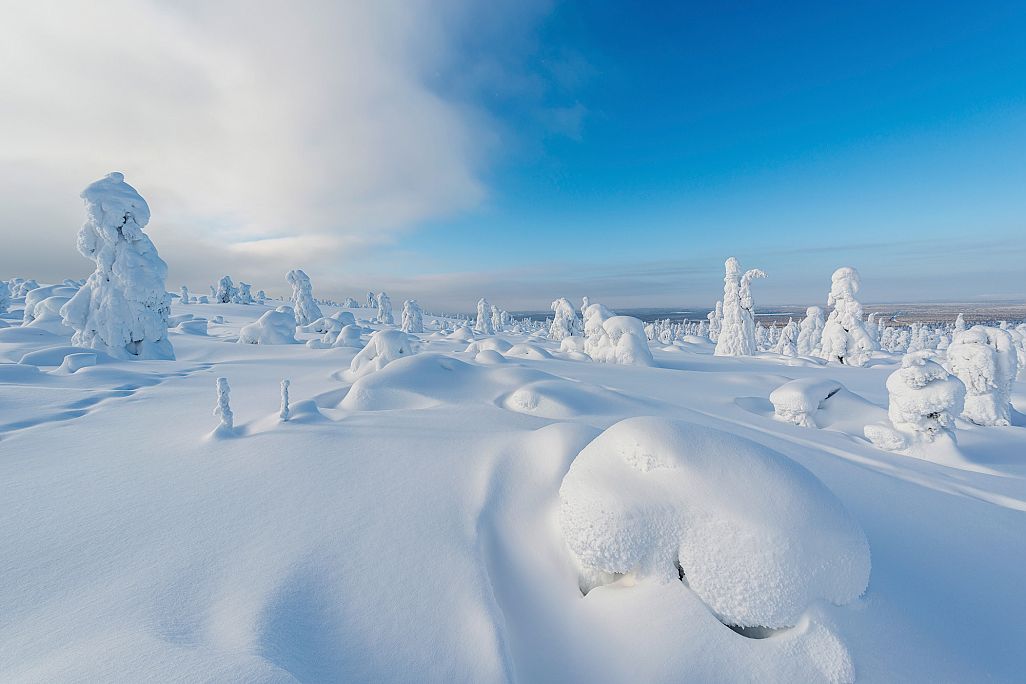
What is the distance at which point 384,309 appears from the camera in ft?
196

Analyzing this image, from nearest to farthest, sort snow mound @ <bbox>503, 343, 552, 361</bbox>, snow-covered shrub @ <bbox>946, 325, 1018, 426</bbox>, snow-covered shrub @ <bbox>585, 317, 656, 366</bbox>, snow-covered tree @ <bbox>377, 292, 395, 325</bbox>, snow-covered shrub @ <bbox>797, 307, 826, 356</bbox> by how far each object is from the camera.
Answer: snow-covered shrub @ <bbox>946, 325, 1018, 426</bbox> → snow-covered shrub @ <bbox>585, 317, 656, 366</bbox> → snow mound @ <bbox>503, 343, 552, 361</bbox> → snow-covered shrub @ <bbox>797, 307, 826, 356</bbox> → snow-covered tree @ <bbox>377, 292, 395, 325</bbox>

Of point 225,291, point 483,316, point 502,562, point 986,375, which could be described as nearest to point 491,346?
point 986,375

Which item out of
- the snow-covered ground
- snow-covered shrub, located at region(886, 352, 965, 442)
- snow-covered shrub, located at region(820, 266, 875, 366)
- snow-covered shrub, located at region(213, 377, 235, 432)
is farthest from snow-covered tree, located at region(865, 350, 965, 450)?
snow-covered shrub, located at region(820, 266, 875, 366)

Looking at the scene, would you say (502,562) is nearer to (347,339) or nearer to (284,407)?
(284,407)

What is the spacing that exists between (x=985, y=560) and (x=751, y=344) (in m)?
34.6

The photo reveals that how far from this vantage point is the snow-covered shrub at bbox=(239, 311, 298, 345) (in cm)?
2617

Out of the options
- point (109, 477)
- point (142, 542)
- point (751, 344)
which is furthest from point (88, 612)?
point (751, 344)

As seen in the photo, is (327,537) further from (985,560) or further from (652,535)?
(985,560)

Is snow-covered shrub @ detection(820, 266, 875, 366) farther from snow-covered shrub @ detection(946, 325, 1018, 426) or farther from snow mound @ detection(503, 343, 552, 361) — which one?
snow mound @ detection(503, 343, 552, 361)

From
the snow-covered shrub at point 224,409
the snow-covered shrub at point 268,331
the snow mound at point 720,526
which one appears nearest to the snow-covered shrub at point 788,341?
the snow-covered shrub at point 268,331

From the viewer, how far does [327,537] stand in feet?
11.9

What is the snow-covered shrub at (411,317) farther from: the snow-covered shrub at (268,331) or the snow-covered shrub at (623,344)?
the snow-covered shrub at (623,344)

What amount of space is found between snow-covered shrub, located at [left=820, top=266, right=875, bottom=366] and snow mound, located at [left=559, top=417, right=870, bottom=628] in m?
31.4

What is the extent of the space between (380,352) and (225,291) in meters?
60.9
